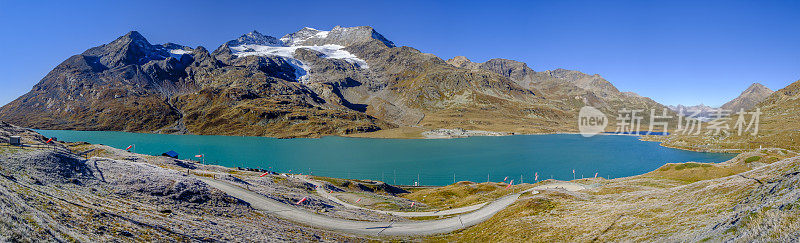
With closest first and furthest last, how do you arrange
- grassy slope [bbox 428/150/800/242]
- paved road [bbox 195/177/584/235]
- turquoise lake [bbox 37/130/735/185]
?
grassy slope [bbox 428/150/800/242]
paved road [bbox 195/177/584/235]
turquoise lake [bbox 37/130/735/185]

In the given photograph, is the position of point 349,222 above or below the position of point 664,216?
below

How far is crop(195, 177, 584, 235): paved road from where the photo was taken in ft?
116

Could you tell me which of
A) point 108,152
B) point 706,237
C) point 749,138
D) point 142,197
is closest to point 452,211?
point 706,237

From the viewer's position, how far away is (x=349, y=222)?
3769 cm

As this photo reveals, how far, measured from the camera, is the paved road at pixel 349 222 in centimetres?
3544

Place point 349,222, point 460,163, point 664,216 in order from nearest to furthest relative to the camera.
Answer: point 664,216, point 349,222, point 460,163

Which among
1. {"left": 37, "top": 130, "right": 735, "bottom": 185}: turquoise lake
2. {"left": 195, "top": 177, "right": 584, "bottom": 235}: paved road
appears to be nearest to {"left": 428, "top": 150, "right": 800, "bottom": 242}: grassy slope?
{"left": 195, "top": 177, "right": 584, "bottom": 235}: paved road

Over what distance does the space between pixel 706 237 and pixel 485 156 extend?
147 m

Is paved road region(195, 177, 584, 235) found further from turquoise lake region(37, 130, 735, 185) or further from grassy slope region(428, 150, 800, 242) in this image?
turquoise lake region(37, 130, 735, 185)

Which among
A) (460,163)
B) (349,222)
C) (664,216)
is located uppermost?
(664,216)

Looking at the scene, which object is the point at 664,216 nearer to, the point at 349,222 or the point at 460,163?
the point at 349,222

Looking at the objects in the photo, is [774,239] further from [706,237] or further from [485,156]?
[485,156]

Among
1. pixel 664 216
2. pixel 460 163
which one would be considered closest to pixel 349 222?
pixel 664 216

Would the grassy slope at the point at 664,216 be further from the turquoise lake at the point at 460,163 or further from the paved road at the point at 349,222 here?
the turquoise lake at the point at 460,163
